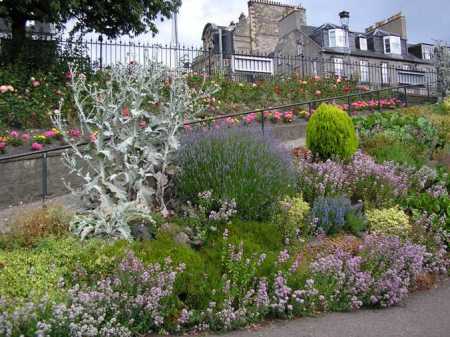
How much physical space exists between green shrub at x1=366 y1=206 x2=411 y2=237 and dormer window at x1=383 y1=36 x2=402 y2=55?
112ft

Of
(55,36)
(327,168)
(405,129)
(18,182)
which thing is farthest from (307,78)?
(18,182)

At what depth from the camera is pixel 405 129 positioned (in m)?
12.1

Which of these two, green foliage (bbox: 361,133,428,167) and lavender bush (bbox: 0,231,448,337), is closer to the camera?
lavender bush (bbox: 0,231,448,337)

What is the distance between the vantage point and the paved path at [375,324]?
14.2 ft

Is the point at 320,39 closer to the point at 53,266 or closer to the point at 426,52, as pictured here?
the point at 426,52

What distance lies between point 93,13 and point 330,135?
8396mm

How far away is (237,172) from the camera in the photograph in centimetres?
643

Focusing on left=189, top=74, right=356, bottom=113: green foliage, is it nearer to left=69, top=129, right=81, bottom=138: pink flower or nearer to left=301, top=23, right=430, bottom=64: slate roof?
left=69, top=129, right=81, bottom=138: pink flower

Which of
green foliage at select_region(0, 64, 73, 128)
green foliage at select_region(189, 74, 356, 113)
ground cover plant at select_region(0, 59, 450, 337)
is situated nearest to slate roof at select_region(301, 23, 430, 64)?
green foliage at select_region(189, 74, 356, 113)

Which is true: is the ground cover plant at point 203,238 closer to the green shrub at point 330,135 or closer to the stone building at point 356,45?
the green shrub at point 330,135

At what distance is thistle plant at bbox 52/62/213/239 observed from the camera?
5.77 metres

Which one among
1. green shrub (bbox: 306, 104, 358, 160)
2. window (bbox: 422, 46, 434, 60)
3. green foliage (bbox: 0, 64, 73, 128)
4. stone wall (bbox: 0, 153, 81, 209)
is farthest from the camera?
window (bbox: 422, 46, 434, 60)

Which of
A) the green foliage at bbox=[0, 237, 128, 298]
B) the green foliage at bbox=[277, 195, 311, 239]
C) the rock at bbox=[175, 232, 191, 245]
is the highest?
the green foliage at bbox=[277, 195, 311, 239]

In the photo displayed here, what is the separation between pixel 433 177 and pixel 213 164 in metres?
4.50
